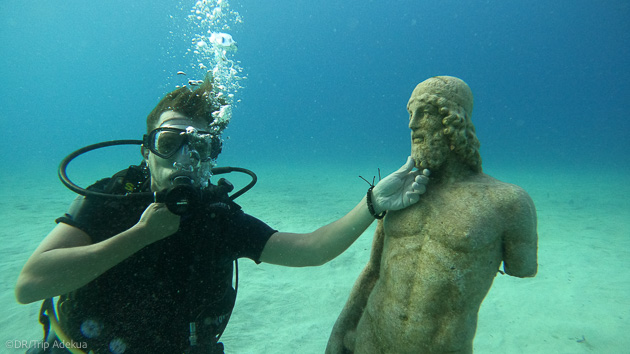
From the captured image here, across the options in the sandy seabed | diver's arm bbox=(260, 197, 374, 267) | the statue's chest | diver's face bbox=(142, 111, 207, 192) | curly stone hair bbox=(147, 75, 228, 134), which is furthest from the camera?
the sandy seabed

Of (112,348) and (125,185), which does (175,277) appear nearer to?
(112,348)

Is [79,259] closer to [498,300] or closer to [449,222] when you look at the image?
[449,222]

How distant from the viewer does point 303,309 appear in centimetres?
484

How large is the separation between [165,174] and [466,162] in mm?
2310

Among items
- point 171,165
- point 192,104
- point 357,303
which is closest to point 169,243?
point 171,165

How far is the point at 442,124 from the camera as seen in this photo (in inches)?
79.6

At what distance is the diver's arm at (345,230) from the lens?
2.07 meters

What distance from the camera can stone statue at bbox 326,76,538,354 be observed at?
1.88 m

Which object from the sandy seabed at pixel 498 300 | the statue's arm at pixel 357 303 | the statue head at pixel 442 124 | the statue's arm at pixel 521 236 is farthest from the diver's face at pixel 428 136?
the sandy seabed at pixel 498 300

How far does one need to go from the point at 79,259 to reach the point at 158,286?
75 cm

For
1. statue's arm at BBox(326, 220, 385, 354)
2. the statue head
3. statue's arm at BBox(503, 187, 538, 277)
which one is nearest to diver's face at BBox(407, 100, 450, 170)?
the statue head

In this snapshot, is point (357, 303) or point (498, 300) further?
point (498, 300)

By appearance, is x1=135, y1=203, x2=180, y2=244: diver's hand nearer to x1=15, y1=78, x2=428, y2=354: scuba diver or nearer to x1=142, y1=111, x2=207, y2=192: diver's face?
x1=15, y1=78, x2=428, y2=354: scuba diver

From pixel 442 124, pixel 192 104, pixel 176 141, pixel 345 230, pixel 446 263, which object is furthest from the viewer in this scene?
pixel 192 104
